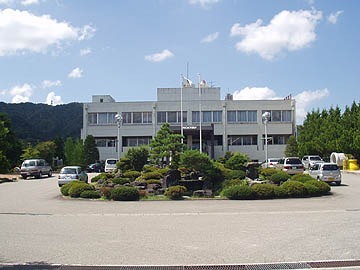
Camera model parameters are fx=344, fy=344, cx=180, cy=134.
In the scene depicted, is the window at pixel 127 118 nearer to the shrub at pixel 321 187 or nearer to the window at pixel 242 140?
the window at pixel 242 140

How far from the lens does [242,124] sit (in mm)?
56656

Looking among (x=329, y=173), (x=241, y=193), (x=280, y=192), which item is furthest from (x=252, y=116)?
(x=241, y=193)

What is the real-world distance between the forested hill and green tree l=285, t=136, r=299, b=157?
71.1 metres

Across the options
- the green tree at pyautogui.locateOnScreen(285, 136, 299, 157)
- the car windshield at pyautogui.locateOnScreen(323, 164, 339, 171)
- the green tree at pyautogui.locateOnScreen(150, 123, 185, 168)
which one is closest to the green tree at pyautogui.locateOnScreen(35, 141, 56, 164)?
the green tree at pyautogui.locateOnScreen(150, 123, 185, 168)

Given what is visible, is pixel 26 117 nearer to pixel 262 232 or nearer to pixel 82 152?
pixel 82 152

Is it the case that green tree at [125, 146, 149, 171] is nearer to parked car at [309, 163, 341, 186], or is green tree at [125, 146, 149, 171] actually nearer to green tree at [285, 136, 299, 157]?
parked car at [309, 163, 341, 186]

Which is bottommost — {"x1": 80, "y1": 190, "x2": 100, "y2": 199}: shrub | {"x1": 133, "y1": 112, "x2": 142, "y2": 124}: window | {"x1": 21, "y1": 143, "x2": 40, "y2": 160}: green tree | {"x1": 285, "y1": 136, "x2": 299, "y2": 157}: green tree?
{"x1": 80, "y1": 190, "x2": 100, "y2": 199}: shrub

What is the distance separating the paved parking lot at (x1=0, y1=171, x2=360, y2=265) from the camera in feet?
23.8

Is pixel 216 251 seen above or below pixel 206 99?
below

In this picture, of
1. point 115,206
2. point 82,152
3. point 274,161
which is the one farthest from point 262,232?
point 82,152

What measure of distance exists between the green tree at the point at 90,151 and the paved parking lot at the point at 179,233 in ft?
123

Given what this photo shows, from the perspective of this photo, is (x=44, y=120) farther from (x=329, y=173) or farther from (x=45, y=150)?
(x=329, y=173)

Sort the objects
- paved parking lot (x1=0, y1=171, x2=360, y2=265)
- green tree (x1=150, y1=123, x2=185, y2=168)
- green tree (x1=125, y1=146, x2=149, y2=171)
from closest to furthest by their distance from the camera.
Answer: paved parking lot (x1=0, y1=171, x2=360, y2=265) → green tree (x1=150, y1=123, x2=185, y2=168) → green tree (x1=125, y1=146, x2=149, y2=171)

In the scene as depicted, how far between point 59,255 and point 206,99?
5455 centimetres
